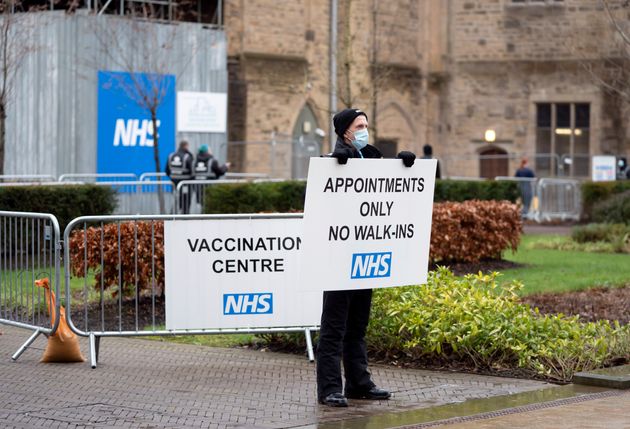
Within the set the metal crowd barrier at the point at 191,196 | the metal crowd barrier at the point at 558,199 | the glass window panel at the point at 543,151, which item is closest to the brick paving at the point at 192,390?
the metal crowd barrier at the point at 191,196

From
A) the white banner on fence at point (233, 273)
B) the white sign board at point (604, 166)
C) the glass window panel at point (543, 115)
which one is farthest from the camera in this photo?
the glass window panel at point (543, 115)

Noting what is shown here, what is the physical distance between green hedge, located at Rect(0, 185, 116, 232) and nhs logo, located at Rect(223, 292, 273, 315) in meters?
9.53

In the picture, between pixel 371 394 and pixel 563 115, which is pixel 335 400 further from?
pixel 563 115

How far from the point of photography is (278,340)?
38.5 feet

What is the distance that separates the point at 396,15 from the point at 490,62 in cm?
368

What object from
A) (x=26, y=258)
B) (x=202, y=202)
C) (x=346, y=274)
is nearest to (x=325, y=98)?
(x=202, y=202)

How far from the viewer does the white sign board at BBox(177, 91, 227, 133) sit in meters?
33.4

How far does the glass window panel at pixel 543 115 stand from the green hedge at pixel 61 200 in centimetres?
2379

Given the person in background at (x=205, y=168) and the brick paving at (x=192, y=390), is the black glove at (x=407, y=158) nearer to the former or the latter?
the brick paving at (x=192, y=390)

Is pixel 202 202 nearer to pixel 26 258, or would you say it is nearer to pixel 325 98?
pixel 26 258

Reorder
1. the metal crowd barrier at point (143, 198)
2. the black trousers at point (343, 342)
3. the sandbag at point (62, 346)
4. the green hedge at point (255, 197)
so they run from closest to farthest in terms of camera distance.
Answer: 1. the black trousers at point (343, 342)
2. the sandbag at point (62, 346)
3. the green hedge at point (255, 197)
4. the metal crowd barrier at point (143, 198)

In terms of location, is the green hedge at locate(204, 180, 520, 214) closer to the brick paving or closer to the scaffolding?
the scaffolding

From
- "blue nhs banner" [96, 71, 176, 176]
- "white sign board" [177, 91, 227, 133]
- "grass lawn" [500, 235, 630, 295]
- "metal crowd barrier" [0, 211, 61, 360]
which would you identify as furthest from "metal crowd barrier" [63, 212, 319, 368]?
"white sign board" [177, 91, 227, 133]

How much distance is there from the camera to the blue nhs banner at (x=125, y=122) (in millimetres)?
31750
